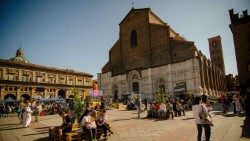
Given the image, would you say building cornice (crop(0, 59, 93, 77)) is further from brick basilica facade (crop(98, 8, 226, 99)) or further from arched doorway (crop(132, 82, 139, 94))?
arched doorway (crop(132, 82, 139, 94))

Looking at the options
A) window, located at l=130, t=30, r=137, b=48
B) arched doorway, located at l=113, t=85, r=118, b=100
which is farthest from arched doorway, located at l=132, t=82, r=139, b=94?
window, located at l=130, t=30, r=137, b=48

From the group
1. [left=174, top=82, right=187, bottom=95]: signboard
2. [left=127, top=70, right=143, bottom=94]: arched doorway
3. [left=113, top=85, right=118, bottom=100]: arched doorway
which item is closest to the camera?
[left=174, top=82, right=187, bottom=95]: signboard

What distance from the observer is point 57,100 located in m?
31.2

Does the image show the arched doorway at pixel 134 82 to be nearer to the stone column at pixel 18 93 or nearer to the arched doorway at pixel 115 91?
the arched doorway at pixel 115 91

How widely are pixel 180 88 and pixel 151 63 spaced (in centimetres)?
833

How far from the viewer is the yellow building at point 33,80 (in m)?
37.5

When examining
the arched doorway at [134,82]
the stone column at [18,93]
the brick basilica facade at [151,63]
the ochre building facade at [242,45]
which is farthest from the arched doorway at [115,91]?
the ochre building facade at [242,45]

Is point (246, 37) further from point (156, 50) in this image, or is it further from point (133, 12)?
point (133, 12)

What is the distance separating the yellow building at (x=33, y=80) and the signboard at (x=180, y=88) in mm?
25574

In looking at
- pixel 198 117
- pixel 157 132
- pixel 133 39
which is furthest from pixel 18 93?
pixel 198 117

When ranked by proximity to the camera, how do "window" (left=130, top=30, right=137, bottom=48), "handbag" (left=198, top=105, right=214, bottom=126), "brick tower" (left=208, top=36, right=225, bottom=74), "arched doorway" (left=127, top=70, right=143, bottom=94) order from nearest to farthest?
"handbag" (left=198, top=105, right=214, bottom=126)
"arched doorway" (left=127, top=70, right=143, bottom=94)
"window" (left=130, top=30, right=137, bottom=48)
"brick tower" (left=208, top=36, right=225, bottom=74)

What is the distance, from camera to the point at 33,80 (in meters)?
41.9

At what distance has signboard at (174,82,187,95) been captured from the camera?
3450 cm

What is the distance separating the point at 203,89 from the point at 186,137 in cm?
2769
